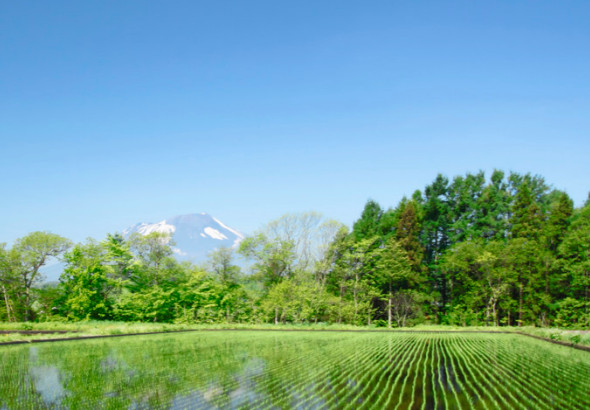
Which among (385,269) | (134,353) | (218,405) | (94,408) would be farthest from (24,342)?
(385,269)

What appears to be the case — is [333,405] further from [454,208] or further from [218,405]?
[454,208]

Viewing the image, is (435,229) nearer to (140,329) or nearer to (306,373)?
(140,329)

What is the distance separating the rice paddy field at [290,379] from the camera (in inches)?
324

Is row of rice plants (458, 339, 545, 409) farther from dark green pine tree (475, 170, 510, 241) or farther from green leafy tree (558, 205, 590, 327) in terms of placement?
dark green pine tree (475, 170, 510, 241)

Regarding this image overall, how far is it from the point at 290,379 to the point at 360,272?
98.0 ft

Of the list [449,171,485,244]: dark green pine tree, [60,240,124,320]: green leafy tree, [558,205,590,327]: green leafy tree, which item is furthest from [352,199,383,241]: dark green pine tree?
[60,240,124,320]: green leafy tree

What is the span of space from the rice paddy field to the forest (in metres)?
19.3

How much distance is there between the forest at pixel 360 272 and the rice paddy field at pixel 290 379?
19.3m

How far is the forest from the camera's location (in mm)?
34125

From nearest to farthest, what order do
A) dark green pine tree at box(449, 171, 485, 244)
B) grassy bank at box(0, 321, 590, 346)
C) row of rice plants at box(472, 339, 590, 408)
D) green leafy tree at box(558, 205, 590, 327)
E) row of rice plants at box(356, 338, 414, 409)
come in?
row of rice plants at box(356, 338, 414, 409), row of rice plants at box(472, 339, 590, 408), grassy bank at box(0, 321, 590, 346), green leafy tree at box(558, 205, 590, 327), dark green pine tree at box(449, 171, 485, 244)

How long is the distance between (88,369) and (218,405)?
6.67 meters

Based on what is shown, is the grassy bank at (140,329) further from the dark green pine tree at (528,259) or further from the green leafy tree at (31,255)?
the green leafy tree at (31,255)

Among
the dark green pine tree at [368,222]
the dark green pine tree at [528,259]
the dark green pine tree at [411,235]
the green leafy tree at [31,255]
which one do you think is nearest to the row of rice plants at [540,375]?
the dark green pine tree at [528,259]

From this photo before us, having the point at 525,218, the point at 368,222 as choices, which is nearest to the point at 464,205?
the point at 525,218
